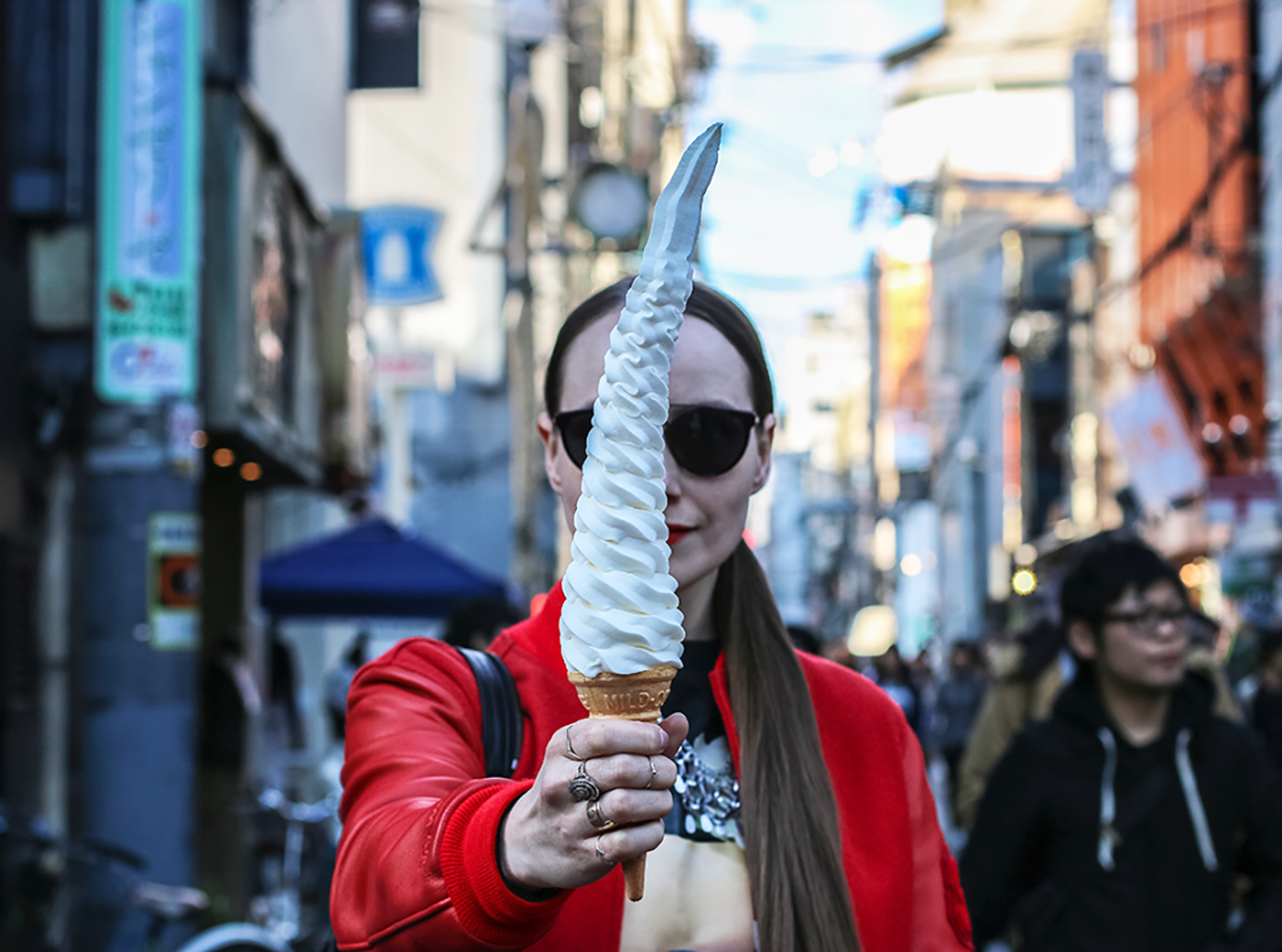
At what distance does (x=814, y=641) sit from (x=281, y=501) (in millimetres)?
14819

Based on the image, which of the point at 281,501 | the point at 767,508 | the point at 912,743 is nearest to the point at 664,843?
the point at 912,743

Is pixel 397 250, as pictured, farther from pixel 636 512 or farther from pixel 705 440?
pixel 636 512

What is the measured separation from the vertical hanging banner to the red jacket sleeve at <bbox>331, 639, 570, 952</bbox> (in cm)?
827

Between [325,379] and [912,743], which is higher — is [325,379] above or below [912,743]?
above

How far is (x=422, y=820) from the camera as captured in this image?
1846mm

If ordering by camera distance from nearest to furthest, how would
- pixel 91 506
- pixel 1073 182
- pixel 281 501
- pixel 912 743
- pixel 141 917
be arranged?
pixel 912 743 → pixel 141 917 → pixel 91 506 → pixel 281 501 → pixel 1073 182

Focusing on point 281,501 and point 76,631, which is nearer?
point 76,631

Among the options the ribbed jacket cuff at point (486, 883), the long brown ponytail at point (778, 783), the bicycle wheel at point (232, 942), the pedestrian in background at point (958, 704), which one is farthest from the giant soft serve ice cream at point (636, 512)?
the pedestrian in background at point (958, 704)

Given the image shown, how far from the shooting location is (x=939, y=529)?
182 feet

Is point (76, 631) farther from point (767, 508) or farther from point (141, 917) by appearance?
point (767, 508)

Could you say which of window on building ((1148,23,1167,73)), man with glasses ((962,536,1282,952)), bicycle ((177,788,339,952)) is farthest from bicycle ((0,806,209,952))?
window on building ((1148,23,1167,73))

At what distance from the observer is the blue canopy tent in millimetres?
11891

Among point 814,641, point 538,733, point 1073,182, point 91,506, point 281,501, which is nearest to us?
point 538,733

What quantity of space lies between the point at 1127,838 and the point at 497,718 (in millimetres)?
2592
